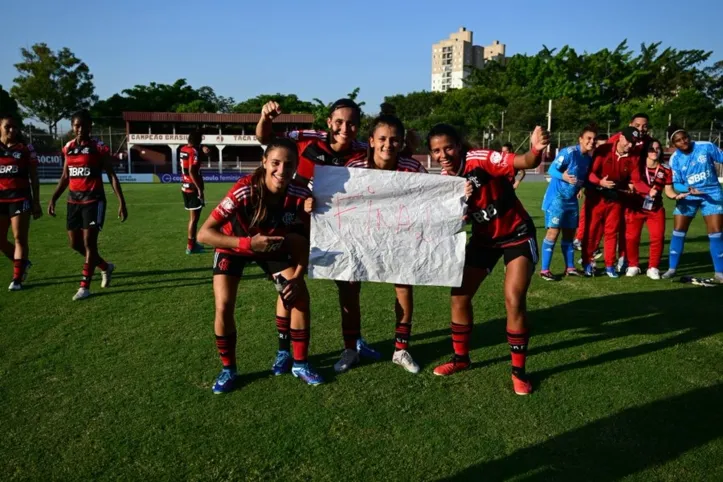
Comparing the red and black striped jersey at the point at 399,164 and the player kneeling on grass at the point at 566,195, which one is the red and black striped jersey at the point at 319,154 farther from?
the player kneeling on grass at the point at 566,195

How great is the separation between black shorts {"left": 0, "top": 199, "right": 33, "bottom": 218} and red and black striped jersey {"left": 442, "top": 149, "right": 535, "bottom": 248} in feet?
19.8

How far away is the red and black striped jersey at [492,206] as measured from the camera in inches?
154

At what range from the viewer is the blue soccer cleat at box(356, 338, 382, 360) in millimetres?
4750

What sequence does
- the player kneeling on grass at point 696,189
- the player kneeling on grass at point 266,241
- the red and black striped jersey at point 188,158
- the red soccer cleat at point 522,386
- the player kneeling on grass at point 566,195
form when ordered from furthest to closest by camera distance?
the red and black striped jersey at point 188,158 < the player kneeling on grass at point 566,195 < the player kneeling on grass at point 696,189 < the red soccer cleat at point 522,386 < the player kneeling on grass at point 266,241

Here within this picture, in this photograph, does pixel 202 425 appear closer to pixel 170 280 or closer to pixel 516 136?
pixel 170 280

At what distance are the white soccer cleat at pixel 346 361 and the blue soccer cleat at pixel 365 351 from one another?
0.46 ft

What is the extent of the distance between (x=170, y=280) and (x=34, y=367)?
3.30 metres

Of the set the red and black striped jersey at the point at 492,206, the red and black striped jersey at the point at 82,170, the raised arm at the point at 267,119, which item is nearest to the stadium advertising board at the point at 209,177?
the red and black striped jersey at the point at 82,170

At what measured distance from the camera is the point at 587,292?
283 inches

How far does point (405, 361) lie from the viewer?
4512mm

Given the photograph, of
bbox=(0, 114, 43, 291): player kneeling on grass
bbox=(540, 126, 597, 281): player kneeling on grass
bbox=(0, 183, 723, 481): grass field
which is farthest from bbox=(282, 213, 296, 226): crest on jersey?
bbox=(540, 126, 597, 281): player kneeling on grass

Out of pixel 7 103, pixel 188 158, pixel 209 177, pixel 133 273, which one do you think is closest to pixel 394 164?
pixel 133 273

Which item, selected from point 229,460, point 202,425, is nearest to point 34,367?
point 202,425

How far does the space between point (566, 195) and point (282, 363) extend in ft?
18.3
